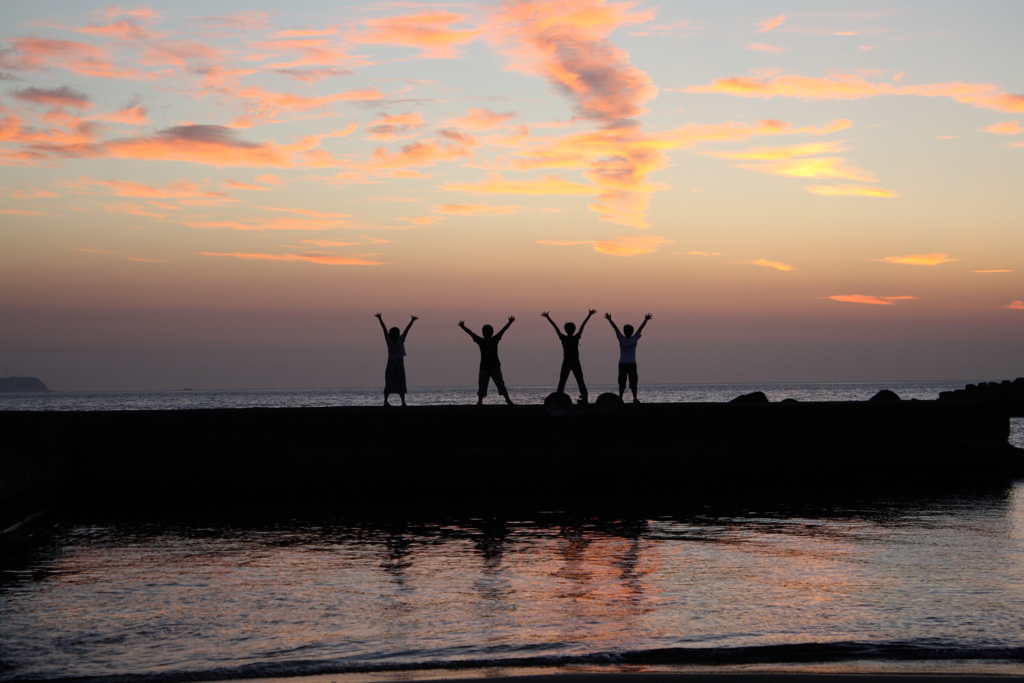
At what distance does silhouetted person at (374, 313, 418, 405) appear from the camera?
15.5 meters

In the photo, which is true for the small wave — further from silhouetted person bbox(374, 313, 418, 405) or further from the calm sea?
silhouetted person bbox(374, 313, 418, 405)

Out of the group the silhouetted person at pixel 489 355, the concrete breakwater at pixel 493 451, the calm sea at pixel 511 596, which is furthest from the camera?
the silhouetted person at pixel 489 355

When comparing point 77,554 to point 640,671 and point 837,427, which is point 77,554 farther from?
point 837,427

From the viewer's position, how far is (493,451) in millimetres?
14000

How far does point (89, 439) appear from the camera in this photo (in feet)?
44.4

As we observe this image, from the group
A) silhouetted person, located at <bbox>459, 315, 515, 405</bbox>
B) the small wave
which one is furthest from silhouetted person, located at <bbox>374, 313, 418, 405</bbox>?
the small wave

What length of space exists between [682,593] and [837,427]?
28.6 feet

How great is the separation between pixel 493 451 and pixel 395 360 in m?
2.93

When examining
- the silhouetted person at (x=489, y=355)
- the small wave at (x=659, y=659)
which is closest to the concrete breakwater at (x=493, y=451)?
the silhouetted person at (x=489, y=355)

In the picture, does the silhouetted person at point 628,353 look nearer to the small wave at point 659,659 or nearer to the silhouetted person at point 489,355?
the silhouetted person at point 489,355

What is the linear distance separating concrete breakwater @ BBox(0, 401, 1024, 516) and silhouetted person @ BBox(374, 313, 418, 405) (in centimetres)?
154

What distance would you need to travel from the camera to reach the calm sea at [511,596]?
5430mm

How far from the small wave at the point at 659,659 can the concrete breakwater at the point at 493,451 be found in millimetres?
7771

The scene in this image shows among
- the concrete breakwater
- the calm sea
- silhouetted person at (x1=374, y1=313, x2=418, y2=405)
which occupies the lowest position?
the calm sea
